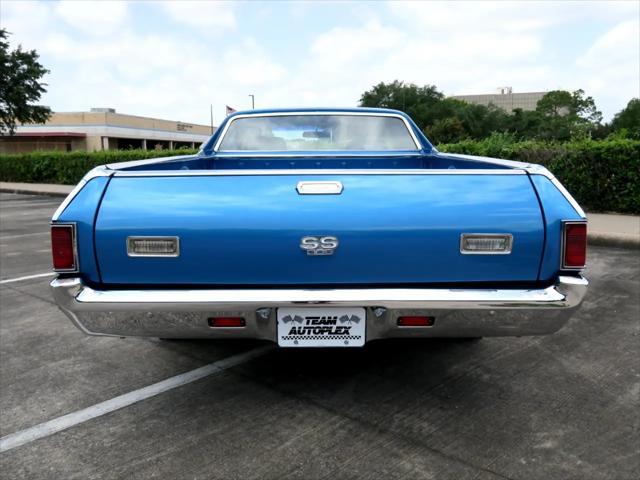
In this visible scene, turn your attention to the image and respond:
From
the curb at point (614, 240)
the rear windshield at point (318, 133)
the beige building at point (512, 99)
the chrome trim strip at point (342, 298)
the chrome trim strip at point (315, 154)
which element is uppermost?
the beige building at point (512, 99)

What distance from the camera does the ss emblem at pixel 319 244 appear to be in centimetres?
257

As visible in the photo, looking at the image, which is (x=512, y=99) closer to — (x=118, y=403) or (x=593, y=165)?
(x=593, y=165)

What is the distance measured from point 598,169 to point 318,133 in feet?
25.9

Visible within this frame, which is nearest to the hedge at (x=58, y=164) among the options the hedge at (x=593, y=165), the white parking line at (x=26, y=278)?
the hedge at (x=593, y=165)

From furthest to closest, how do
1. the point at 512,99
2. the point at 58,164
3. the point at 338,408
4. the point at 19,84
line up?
1. the point at 512,99
2. the point at 19,84
3. the point at 58,164
4. the point at 338,408

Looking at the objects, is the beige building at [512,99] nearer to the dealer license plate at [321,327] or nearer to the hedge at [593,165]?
the hedge at [593,165]

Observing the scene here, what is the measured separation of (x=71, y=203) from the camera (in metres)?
2.64

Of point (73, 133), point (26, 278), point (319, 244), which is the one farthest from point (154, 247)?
point (73, 133)

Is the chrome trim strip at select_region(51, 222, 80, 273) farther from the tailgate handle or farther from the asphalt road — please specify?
the tailgate handle

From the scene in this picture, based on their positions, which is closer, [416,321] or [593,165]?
[416,321]

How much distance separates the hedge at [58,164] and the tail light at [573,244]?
1952cm

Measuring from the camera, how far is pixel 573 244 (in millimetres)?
2586

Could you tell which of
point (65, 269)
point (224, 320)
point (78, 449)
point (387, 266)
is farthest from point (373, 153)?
point (78, 449)

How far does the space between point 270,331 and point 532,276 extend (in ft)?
4.30
